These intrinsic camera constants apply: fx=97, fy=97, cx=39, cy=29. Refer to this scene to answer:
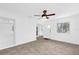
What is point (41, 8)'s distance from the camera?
1923 millimetres

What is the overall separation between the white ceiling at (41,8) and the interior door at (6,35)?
0.99ft

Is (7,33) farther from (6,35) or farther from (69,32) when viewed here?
(69,32)

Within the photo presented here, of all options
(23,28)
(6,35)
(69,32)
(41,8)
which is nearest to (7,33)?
(6,35)

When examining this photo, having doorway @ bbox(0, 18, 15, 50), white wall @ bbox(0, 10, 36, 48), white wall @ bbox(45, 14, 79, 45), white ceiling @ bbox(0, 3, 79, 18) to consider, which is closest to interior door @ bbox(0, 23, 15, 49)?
doorway @ bbox(0, 18, 15, 50)

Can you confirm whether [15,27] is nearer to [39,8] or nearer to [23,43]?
[23,43]

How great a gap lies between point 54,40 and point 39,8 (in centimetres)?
73

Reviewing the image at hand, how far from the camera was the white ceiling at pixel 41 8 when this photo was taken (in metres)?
1.84

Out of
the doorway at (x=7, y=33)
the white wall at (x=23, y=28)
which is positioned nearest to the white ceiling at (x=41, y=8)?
the white wall at (x=23, y=28)

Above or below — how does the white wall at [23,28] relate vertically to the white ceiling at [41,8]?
below

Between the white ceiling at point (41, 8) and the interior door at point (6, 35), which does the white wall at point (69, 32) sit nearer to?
the white ceiling at point (41, 8)

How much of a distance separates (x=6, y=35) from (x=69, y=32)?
1.24 m

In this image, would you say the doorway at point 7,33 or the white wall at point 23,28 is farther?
the white wall at point 23,28

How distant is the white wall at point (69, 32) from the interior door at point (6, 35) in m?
0.78

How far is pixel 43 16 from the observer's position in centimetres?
217
